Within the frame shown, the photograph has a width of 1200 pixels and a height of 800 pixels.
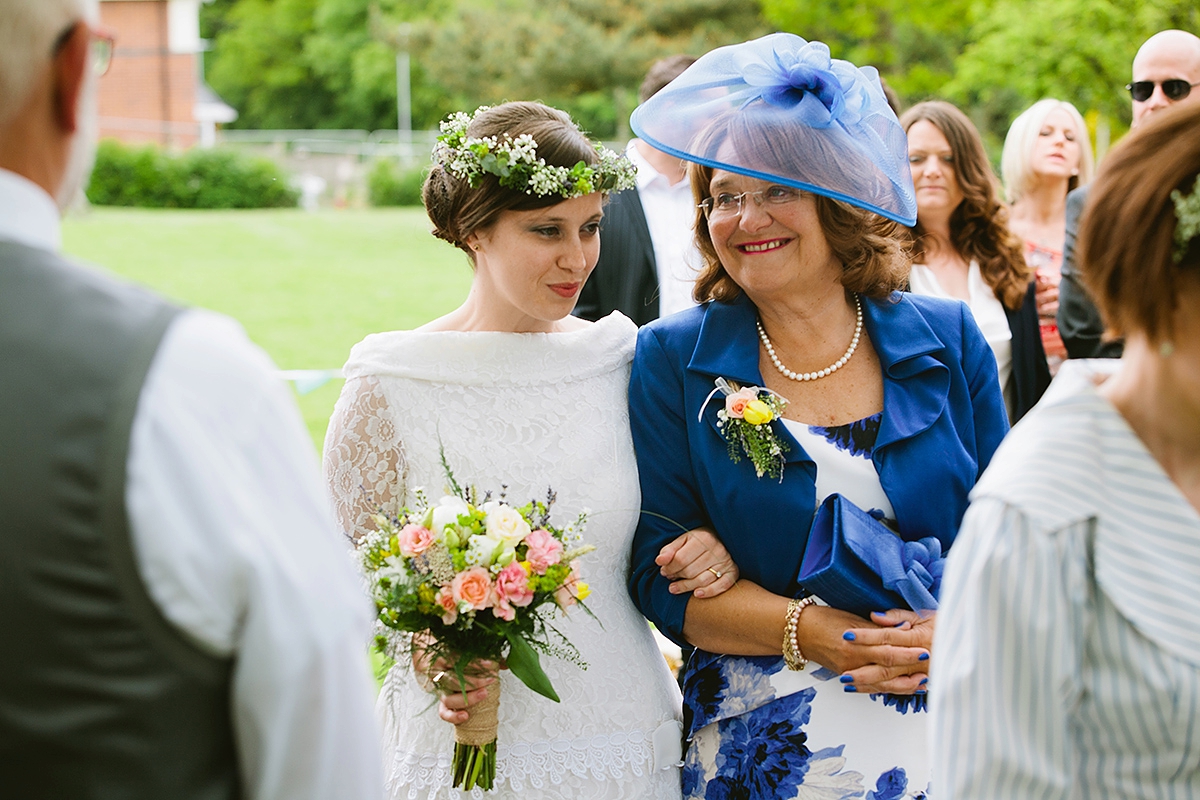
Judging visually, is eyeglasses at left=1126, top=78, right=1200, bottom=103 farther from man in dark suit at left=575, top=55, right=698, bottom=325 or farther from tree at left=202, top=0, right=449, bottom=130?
tree at left=202, top=0, right=449, bottom=130

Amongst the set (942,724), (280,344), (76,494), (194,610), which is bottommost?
(280,344)

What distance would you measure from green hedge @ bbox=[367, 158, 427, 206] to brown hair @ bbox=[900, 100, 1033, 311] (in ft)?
98.5

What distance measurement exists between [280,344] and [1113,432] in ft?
52.4

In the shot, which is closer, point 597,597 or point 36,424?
point 36,424

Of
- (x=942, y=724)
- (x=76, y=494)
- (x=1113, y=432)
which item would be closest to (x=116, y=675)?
(x=76, y=494)

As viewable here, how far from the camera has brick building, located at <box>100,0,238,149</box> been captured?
44.1 m

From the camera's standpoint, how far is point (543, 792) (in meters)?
2.97

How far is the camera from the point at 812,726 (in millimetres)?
2857

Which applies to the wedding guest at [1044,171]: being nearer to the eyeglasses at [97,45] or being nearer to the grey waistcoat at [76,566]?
the eyeglasses at [97,45]

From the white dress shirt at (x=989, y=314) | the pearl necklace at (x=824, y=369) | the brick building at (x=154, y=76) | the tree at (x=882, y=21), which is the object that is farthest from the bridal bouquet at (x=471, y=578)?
the brick building at (x=154, y=76)

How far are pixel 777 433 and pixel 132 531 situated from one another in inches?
74.6

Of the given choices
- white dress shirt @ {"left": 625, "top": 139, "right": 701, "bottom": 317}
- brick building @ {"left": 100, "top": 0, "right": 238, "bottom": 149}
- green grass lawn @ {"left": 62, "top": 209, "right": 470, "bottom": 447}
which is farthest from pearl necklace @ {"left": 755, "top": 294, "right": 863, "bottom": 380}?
brick building @ {"left": 100, "top": 0, "right": 238, "bottom": 149}

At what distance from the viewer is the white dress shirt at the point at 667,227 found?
5125 millimetres

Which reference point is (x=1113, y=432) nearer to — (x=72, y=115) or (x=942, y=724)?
(x=942, y=724)
